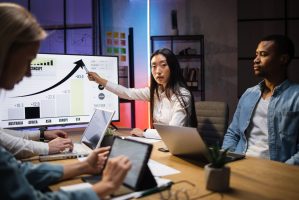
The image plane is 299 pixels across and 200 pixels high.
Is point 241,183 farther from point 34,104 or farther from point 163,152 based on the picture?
point 34,104

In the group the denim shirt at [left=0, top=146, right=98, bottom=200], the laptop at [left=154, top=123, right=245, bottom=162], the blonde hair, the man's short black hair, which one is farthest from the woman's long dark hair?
the blonde hair

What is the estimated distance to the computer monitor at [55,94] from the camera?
214 cm

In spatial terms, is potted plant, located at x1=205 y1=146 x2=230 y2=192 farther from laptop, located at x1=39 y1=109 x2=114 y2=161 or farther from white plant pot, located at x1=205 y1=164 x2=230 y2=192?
laptop, located at x1=39 y1=109 x2=114 y2=161

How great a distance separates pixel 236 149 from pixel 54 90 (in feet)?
4.58

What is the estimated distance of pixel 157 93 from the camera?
2.72 m

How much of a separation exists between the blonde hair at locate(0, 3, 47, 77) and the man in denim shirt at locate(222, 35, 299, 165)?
1.57m

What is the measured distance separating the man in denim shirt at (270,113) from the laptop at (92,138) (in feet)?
2.92

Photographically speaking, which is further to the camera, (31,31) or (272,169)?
(272,169)

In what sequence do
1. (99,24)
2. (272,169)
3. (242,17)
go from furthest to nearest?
(242,17)
(99,24)
(272,169)

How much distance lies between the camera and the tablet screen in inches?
42.5

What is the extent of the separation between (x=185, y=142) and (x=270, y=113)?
2.89 feet

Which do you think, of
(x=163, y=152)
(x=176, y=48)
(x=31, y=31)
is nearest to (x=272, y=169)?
(x=163, y=152)

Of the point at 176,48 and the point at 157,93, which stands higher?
the point at 176,48

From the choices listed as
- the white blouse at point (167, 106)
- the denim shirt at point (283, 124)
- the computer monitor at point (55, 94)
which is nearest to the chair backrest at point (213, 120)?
the white blouse at point (167, 106)
